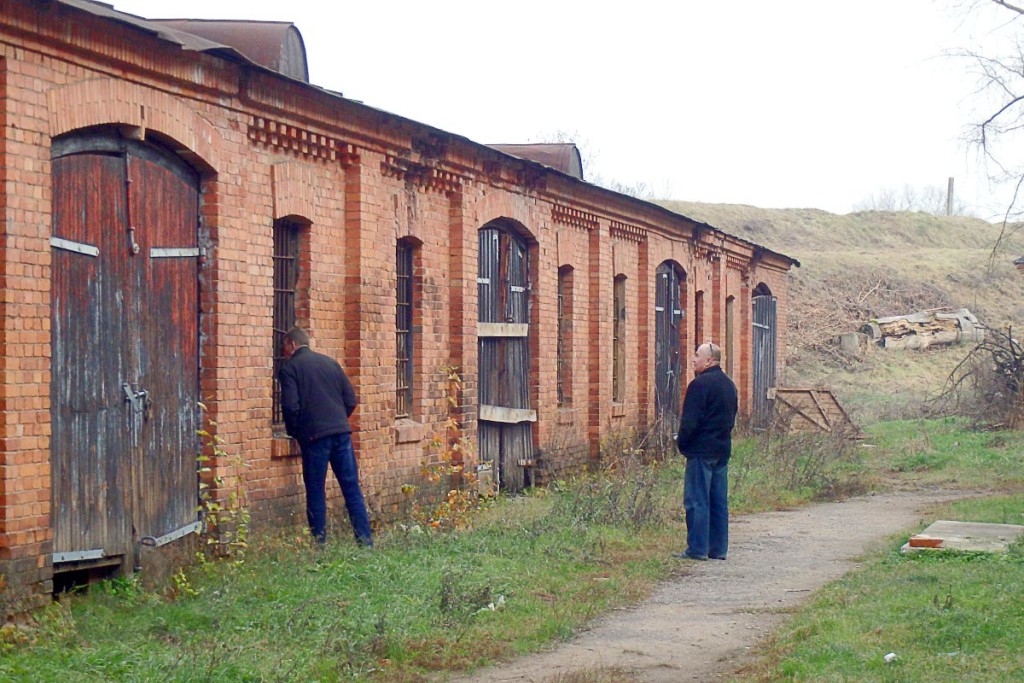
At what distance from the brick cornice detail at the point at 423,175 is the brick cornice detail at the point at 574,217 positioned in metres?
3.12

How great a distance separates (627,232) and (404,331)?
7.32 meters

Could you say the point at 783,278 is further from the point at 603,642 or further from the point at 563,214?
the point at 603,642

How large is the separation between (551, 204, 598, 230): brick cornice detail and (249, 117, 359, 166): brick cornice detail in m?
5.44

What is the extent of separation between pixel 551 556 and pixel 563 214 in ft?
25.1

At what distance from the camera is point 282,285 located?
35.5 ft

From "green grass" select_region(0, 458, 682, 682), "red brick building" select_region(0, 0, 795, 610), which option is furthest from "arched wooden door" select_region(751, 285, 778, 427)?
"green grass" select_region(0, 458, 682, 682)

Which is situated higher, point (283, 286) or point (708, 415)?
point (283, 286)

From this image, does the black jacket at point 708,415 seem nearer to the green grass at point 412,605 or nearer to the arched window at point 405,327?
the green grass at point 412,605

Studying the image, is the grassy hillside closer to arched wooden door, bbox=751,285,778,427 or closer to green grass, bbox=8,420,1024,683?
arched wooden door, bbox=751,285,778,427

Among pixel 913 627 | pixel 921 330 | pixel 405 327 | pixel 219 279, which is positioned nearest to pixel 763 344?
pixel 921 330

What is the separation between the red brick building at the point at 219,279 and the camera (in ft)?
24.3

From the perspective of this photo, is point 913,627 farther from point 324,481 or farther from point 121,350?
point 121,350

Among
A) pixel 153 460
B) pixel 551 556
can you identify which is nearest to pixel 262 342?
pixel 153 460

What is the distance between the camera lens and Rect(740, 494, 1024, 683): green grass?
6.50 metres
